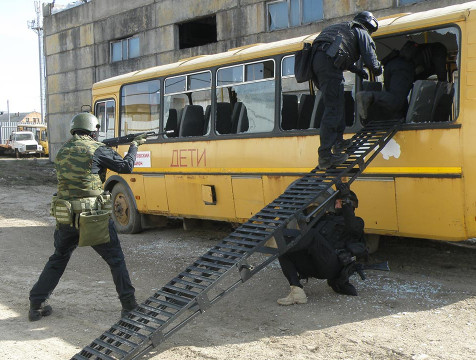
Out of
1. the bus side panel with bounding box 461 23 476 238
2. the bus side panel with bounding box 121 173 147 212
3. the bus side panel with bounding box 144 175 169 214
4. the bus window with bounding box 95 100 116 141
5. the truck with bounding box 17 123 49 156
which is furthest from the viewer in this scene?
the truck with bounding box 17 123 49 156

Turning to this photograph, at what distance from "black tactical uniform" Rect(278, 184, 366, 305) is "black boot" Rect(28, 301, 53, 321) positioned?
7.66ft

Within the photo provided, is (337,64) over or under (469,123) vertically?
over

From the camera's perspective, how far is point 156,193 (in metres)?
10.2

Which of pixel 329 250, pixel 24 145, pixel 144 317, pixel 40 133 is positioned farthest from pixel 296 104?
pixel 40 133

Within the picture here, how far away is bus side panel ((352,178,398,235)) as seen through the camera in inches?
266

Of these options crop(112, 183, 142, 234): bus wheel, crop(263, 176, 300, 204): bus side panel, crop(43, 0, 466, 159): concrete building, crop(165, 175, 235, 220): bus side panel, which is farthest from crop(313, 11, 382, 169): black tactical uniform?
crop(43, 0, 466, 159): concrete building

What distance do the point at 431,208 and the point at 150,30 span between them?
16855 mm

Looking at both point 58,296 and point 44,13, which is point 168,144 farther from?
point 44,13

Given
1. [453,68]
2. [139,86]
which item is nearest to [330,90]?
[453,68]

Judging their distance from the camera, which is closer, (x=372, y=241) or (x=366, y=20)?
(x=366, y=20)

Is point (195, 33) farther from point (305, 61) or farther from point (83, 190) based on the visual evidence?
point (83, 190)

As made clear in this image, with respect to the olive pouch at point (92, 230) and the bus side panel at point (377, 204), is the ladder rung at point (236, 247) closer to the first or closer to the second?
the olive pouch at point (92, 230)

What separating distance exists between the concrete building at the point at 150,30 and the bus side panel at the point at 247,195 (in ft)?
25.7

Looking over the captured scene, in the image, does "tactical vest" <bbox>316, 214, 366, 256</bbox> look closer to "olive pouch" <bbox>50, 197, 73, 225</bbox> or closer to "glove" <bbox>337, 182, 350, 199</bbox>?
"glove" <bbox>337, 182, 350, 199</bbox>
